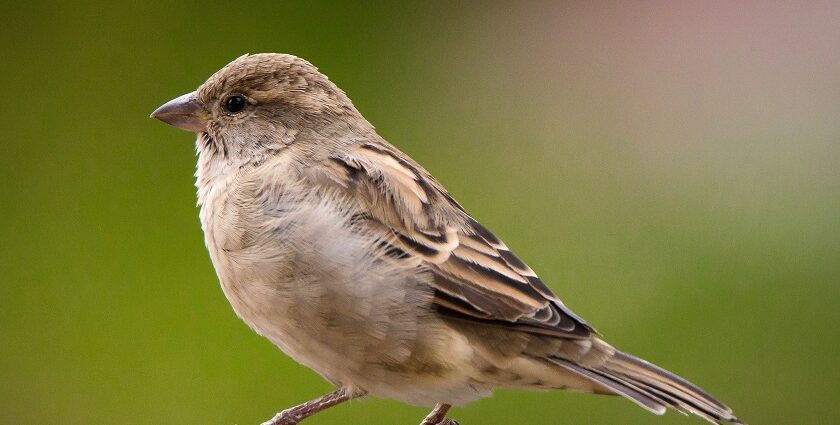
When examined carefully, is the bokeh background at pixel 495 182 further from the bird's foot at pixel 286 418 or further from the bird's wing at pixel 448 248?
the bird's wing at pixel 448 248

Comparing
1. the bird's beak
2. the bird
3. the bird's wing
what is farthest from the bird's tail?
the bird's beak

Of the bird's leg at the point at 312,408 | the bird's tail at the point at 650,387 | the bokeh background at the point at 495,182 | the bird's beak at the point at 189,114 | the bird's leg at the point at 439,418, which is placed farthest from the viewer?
the bokeh background at the point at 495,182

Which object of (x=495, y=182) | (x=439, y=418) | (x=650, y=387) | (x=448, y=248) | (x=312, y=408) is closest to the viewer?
(x=650, y=387)

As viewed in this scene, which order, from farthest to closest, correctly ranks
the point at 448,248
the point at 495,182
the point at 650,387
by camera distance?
the point at 495,182
the point at 448,248
the point at 650,387

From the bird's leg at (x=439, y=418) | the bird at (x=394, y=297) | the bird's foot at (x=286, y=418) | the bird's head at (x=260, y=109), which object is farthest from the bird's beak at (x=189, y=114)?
the bird's leg at (x=439, y=418)

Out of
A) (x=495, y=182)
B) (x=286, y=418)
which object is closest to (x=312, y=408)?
(x=286, y=418)

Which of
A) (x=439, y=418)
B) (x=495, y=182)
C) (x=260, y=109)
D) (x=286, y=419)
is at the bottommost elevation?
(x=286, y=419)

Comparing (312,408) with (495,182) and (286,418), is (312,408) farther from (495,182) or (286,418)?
(495,182)

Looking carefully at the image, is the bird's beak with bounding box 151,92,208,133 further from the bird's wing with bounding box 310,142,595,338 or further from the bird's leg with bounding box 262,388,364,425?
the bird's leg with bounding box 262,388,364,425
